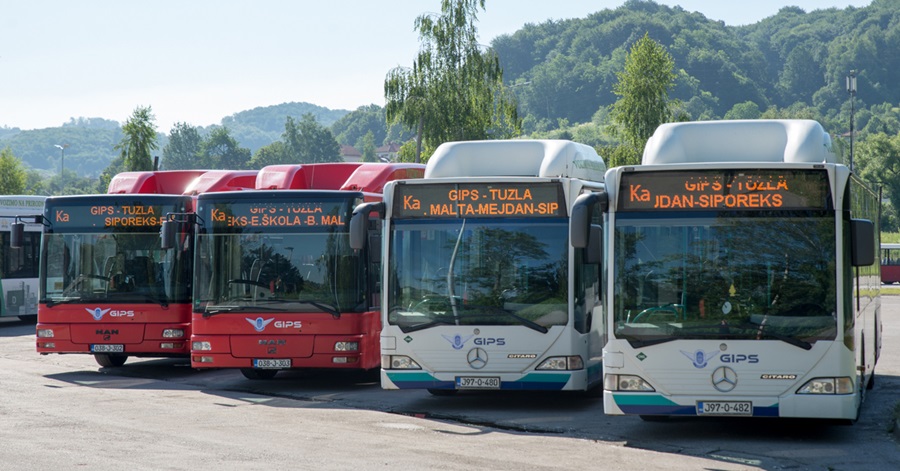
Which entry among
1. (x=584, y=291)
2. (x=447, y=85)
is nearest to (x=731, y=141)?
(x=584, y=291)

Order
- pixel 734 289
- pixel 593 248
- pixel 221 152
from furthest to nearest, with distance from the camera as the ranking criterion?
pixel 221 152 < pixel 593 248 < pixel 734 289

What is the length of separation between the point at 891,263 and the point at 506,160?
194ft

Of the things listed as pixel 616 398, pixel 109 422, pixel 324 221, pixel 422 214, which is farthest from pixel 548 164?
pixel 109 422

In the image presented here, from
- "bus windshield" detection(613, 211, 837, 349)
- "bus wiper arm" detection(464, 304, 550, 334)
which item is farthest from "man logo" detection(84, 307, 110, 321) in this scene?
"bus windshield" detection(613, 211, 837, 349)

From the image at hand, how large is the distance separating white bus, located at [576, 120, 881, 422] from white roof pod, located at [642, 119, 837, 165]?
0.94 meters

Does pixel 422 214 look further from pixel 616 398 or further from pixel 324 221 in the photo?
pixel 616 398

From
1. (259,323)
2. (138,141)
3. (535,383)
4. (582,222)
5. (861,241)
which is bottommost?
(535,383)

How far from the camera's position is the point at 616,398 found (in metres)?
11.4

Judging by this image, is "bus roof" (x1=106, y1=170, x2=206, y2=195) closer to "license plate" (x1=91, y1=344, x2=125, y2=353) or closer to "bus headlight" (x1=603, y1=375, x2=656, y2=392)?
"license plate" (x1=91, y1=344, x2=125, y2=353)

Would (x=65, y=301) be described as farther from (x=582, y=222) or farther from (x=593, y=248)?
(x=582, y=222)

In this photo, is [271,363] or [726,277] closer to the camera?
[726,277]

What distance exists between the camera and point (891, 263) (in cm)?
6900

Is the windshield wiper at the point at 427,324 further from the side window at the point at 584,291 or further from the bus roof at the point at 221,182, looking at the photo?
the bus roof at the point at 221,182

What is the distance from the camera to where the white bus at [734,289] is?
10875 mm
